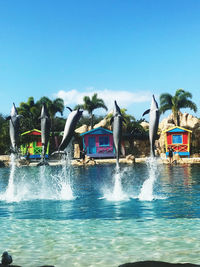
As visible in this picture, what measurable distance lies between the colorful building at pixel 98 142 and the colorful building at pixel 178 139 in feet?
23.9

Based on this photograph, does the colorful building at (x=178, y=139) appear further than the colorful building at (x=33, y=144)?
No

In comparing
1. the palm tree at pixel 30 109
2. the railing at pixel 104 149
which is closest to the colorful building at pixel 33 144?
the palm tree at pixel 30 109

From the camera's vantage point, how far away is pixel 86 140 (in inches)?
1730

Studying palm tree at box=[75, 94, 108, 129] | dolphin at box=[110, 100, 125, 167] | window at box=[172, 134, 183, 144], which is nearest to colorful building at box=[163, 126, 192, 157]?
window at box=[172, 134, 183, 144]

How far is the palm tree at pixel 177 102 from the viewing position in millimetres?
45594

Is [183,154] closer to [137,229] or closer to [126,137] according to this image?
[126,137]

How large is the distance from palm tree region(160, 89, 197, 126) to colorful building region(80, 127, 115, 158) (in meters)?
9.18

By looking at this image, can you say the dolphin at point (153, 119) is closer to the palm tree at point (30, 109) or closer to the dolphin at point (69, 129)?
the dolphin at point (69, 129)

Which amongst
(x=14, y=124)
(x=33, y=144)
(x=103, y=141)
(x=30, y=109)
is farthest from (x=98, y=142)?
(x=14, y=124)

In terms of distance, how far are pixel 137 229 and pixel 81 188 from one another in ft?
28.3

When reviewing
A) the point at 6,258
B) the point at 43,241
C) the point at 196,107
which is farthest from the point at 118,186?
the point at 196,107

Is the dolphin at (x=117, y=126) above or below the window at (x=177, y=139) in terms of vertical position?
below

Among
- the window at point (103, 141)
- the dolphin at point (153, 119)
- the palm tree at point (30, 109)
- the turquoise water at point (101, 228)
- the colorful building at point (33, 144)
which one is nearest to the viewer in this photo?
the turquoise water at point (101, 228)

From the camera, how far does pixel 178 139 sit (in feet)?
136
